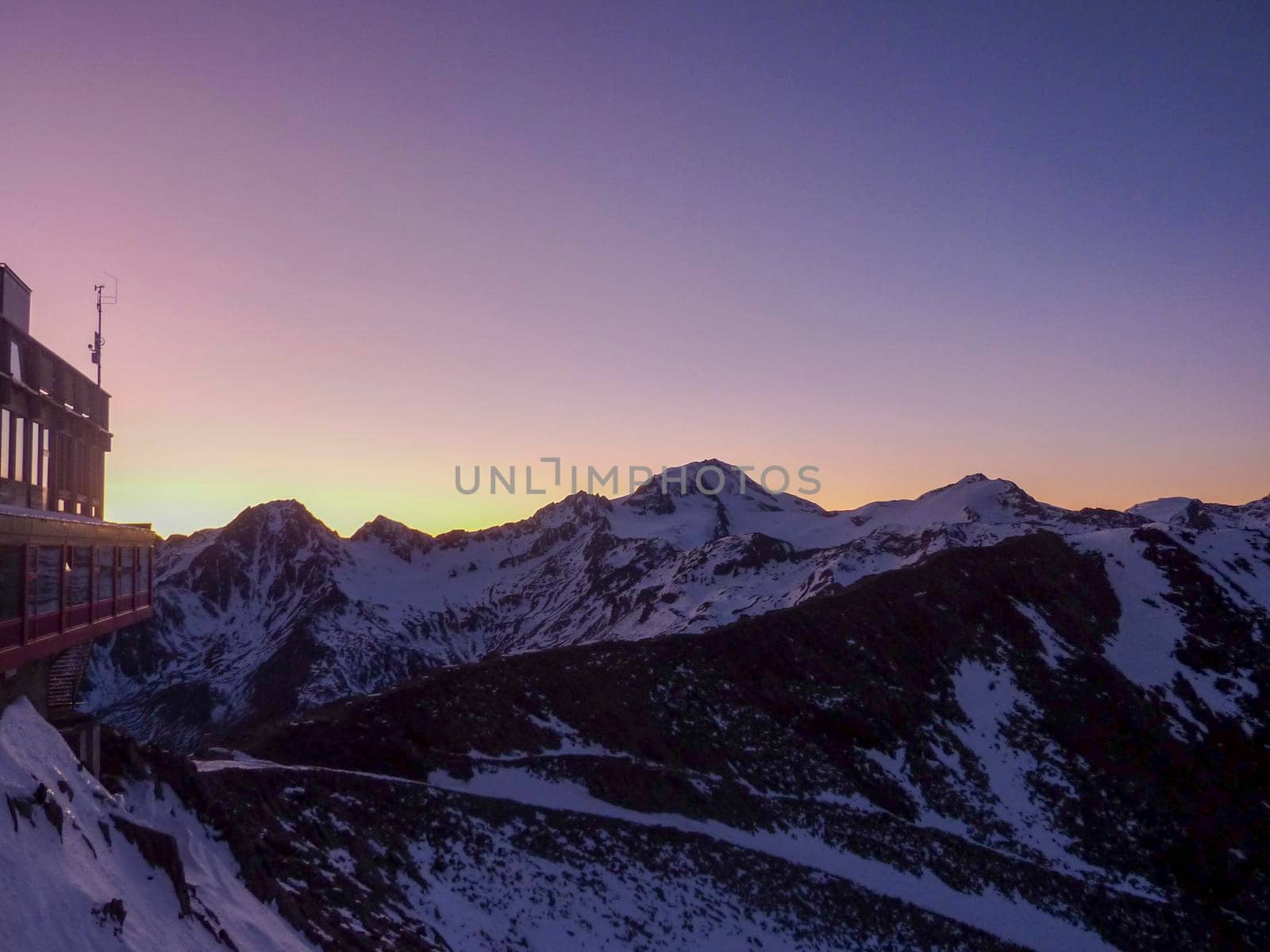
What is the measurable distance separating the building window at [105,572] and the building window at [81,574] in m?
0.56

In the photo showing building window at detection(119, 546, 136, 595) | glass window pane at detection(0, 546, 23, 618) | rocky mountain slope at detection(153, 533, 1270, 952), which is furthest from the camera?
rocky mountain slope at detection(153, 533, 1270, 952)

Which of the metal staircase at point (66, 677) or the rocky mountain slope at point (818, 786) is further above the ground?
the metal staircase at point (66, 677)

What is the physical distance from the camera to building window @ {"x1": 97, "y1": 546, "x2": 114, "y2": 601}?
65.0 feet

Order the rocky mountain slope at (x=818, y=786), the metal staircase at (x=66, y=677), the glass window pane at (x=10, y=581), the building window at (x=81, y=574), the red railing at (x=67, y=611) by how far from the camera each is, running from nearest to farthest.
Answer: the glass window pane at (x=10, y=581) → the red railing at (x=67, y=611) → the building window at (x=81, y=574) → the metal staircase at (x=66, y=677) → the rocky mountain slope at (x=818, y=786)

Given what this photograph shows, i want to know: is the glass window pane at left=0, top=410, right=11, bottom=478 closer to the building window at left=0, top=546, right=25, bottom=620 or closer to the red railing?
the red railing

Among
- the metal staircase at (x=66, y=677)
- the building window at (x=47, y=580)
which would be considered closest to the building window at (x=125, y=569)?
the metal staircase at (x=66, y=677)

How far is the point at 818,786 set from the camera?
4497 cm

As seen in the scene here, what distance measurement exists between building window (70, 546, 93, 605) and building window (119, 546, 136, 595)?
2.37 metres

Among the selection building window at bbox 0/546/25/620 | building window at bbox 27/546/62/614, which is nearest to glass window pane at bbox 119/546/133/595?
building window at bbox 27/546/62/614

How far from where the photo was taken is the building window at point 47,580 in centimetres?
1593

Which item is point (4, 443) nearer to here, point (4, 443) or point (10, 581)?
point (4, 443)

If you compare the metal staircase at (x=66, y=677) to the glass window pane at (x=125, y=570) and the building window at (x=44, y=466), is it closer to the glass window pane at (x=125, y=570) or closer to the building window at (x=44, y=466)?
the glass window pane at (x=125, y=570)

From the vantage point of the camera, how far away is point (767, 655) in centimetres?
5494

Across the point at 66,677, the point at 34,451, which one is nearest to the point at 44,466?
the point at 34,451
